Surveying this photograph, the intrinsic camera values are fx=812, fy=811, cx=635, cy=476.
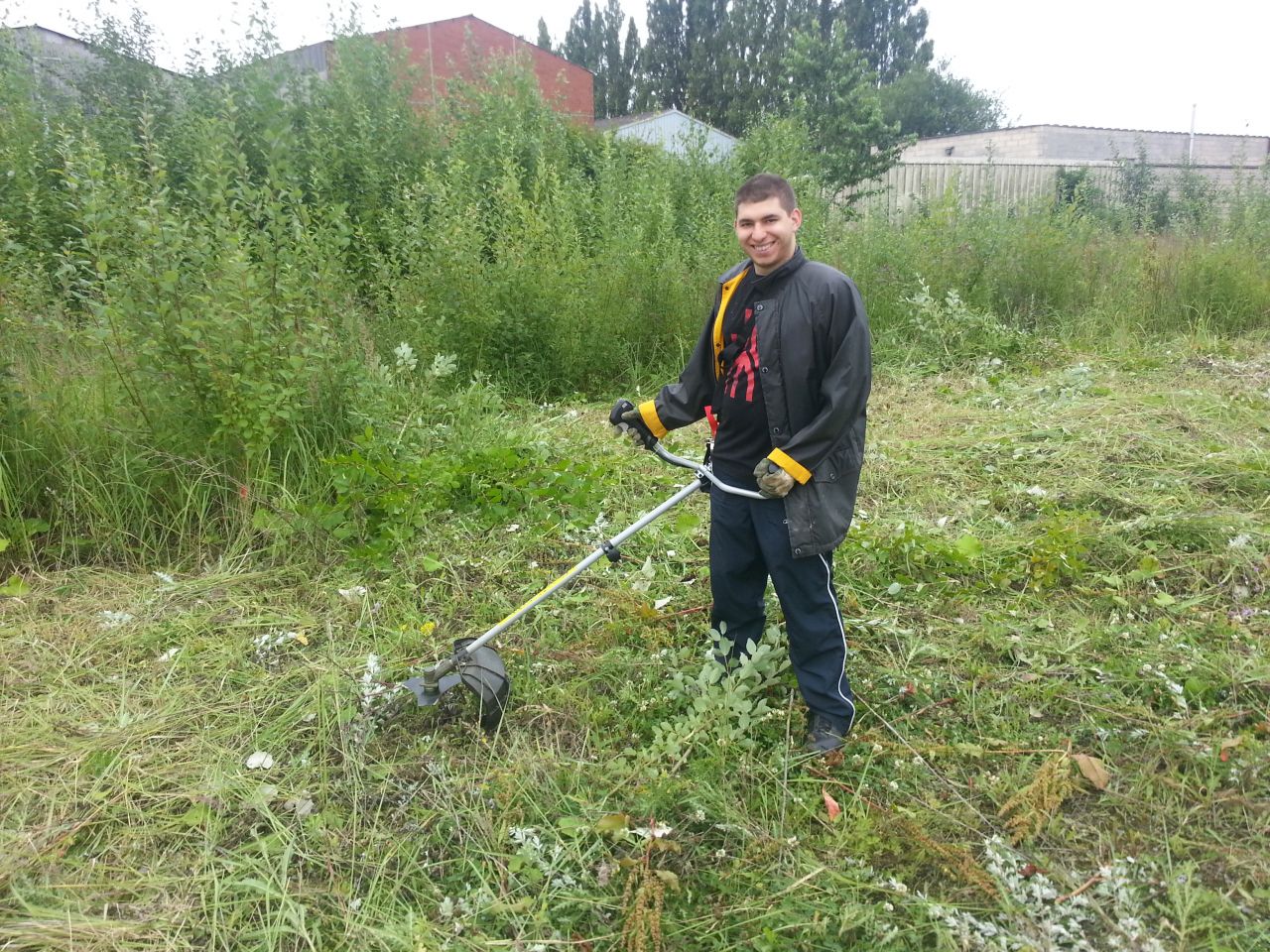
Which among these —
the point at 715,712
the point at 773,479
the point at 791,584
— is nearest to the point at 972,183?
the point at 791,584

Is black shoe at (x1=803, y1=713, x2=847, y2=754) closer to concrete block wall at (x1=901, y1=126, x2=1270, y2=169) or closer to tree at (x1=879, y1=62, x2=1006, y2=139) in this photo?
concrete block wall at (x1=901, y1=126, x2=1270, y2=169)

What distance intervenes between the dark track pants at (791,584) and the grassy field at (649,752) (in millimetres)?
187

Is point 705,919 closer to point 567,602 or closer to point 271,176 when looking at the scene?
point 567,602

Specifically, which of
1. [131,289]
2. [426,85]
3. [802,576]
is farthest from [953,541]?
[426,85]

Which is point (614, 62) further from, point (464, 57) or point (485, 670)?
point (485, 670)

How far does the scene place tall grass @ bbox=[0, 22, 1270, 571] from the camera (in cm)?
416

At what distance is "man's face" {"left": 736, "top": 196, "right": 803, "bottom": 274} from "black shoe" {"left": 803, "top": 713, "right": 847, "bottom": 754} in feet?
5.14

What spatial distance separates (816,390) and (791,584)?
663 millimetres

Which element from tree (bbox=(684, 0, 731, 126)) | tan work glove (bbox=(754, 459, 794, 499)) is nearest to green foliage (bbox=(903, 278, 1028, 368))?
tan work glove (bbox=(754, 459, 794, 499))

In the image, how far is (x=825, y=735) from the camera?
2.82 metres

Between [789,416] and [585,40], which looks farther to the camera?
[585,40]

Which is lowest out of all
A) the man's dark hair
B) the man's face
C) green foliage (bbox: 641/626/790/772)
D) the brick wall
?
green foliage (bbox: 641/626/790/772)

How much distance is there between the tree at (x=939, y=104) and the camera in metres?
44.8

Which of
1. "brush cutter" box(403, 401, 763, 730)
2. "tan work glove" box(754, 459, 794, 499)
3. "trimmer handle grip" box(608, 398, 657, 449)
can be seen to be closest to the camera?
"tan work glove" box(754, 459, 794, 499)
